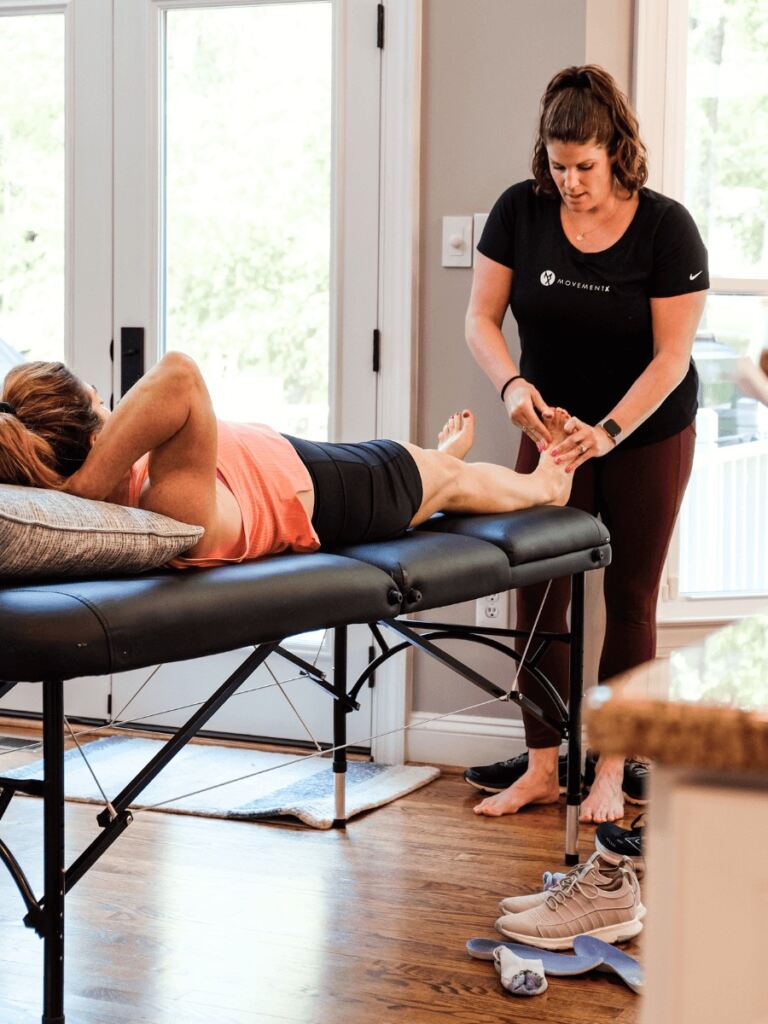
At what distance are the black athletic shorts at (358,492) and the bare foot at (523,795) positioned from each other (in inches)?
30.5

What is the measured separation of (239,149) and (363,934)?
6.78ft

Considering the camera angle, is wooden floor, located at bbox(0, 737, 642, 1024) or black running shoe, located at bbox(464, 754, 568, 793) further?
black running shoe, located at bbox(464, 754, 568, 793)

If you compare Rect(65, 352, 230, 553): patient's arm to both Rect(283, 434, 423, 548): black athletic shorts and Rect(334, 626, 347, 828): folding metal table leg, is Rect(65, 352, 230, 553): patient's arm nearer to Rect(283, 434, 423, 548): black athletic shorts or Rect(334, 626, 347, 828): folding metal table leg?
Rect(283, 434, 423, 548): black athletic shorts

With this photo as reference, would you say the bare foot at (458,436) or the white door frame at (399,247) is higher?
the white door frame at (399,247)

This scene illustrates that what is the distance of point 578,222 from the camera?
2.76 metres

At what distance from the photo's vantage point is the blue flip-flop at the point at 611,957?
6.52 feet

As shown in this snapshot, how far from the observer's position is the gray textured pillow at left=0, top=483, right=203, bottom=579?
1601mm

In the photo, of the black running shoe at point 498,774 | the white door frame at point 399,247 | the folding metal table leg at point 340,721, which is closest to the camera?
the folding metal table leg at point 340,721

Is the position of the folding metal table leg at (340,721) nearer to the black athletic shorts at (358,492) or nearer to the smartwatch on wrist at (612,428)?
the black athletic shorts at (358,492)

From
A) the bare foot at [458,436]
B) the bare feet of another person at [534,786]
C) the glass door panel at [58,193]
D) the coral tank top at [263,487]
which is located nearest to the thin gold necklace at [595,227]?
the bare foot at [458,436]

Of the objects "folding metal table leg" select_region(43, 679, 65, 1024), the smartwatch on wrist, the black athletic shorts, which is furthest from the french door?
"folding metal table leg" select_region(43, 679, 65, 1024)

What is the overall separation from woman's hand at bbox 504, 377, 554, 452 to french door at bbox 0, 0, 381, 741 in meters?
0.60

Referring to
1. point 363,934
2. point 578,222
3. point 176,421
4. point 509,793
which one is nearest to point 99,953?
point 363,934

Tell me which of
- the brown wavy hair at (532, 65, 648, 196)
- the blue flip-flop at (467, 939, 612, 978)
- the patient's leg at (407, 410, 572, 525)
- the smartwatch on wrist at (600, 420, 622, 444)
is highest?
the brown wavy hair at (532, 65, 648, 196)
